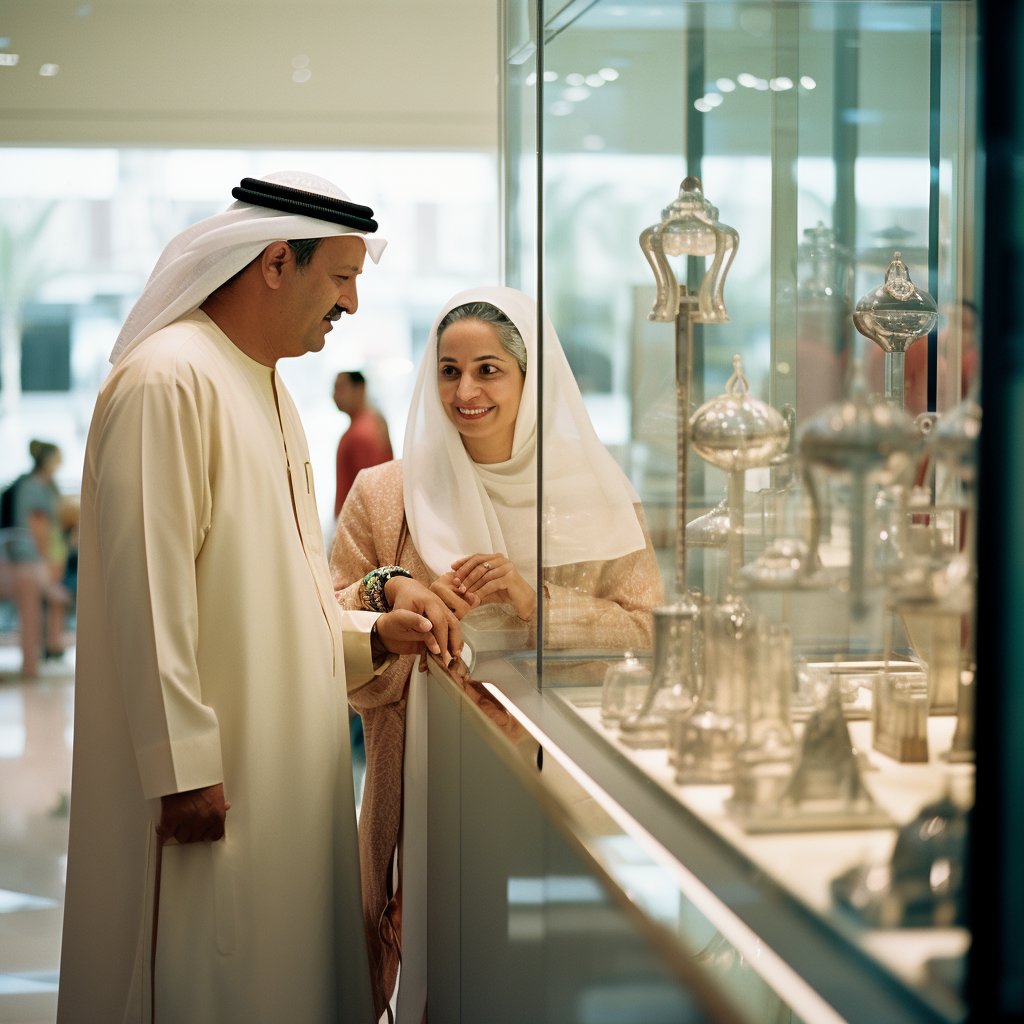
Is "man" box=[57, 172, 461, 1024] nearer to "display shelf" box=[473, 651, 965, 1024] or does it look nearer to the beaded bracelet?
the beaded bracelet

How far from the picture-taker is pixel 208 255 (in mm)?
1801

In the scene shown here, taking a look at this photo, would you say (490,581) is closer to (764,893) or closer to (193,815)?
(193,815)

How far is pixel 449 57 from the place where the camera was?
5305mm

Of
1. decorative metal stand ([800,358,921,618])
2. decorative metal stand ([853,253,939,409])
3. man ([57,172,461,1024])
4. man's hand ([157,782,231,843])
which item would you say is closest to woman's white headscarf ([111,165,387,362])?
man ([57,172,461,1024])

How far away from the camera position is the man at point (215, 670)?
1.60m

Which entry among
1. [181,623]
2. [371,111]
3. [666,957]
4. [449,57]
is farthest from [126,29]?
[666,957]

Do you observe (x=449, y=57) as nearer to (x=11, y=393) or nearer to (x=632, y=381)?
(x=11, y=393)

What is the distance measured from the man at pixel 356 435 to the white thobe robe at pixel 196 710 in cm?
332

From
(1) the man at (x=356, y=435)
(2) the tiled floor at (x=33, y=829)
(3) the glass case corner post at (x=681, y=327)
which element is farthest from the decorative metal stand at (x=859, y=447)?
(1) the man at (x=356, y=435)

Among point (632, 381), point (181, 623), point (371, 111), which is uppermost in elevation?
point (371, 111)

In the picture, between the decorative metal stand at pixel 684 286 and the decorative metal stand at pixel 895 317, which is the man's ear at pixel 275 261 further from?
the decorative metal stand at pixel 895 317

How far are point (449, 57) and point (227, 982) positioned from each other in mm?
4671

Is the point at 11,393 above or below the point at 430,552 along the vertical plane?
above

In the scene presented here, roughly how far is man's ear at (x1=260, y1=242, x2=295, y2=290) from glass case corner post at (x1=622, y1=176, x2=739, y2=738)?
0.78 meters
